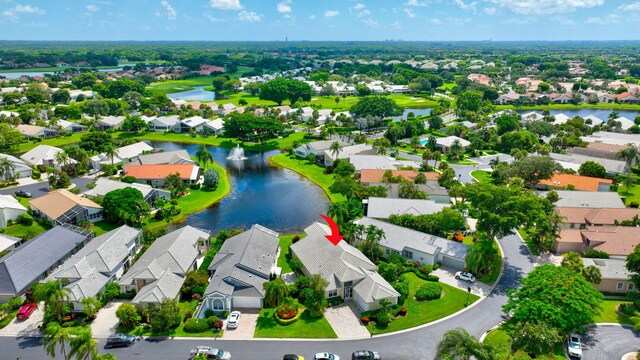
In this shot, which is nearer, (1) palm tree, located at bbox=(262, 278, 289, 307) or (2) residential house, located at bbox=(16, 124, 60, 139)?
(1) palm tree, located at bbox=(262, 278, 289, 307)

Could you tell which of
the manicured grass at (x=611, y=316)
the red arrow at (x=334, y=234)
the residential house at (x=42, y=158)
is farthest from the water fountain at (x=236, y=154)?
the manicured grass at (x=611, y=316)

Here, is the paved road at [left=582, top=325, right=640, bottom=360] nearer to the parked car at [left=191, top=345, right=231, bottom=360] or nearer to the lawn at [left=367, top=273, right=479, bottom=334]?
the lawn at [left=367, top=273, right=479, bottom=334]

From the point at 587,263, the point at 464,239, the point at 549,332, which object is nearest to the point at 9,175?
the point at 464,239

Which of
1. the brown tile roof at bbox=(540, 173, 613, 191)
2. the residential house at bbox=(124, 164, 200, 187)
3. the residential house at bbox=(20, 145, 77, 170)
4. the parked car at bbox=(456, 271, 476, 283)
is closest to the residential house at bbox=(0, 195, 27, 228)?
the residential house at bbox=(124, 164, 200, 187)

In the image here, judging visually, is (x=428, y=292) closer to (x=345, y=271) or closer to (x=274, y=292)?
(x=345, y=271)

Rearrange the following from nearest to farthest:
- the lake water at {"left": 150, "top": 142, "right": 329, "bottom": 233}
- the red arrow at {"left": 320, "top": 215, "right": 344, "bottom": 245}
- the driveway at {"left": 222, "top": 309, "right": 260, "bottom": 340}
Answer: the driveway at {"left": 222, "top": 309, "right": 260, "bottom": 340} → the red arrow at {"left": 320, "top": 215, "right": 344, "bottom": 245} → the lake water at {"left": 150, "top": 142, "right": 329, "bottom": 233}

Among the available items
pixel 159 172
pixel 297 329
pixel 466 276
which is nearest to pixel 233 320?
pixel 297 329
